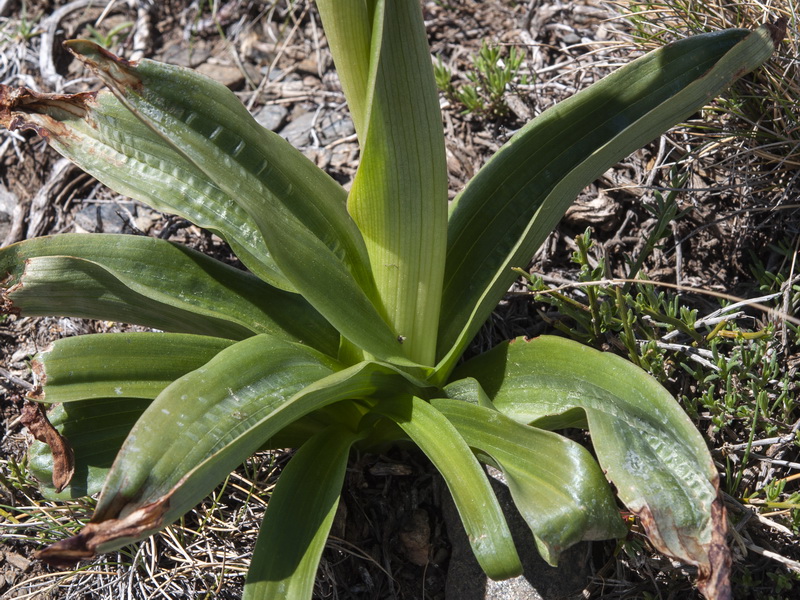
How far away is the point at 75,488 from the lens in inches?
59.6

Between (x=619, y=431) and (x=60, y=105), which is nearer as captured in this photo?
(x=619, y=431)

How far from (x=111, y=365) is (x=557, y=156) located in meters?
1.05

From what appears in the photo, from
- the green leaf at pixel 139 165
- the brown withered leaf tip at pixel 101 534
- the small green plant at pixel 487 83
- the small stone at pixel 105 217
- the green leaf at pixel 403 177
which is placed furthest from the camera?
the small stone at pixel 105 217

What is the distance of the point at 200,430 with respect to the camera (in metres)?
1.17

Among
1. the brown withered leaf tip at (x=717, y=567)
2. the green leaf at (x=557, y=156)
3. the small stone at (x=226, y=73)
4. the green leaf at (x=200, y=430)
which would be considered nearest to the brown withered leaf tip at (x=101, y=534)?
the green leaf at (x=200, y=430)

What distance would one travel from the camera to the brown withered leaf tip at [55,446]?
146 centimetres

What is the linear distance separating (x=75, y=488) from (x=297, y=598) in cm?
56

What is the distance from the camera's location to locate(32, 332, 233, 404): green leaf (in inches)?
56.1

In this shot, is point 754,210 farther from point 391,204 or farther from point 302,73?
point 302,73

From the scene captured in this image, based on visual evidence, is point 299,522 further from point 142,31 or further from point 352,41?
point 142,31

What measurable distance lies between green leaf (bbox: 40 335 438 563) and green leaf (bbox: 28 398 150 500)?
416mm

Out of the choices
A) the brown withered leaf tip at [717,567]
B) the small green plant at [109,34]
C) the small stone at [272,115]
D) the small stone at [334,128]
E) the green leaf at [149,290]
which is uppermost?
the small green plant at [109,34]

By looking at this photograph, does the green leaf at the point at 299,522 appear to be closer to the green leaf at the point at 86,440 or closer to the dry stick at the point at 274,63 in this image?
the green leaf at the point at 86,440

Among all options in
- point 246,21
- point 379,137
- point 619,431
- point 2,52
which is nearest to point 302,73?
point 246,21
